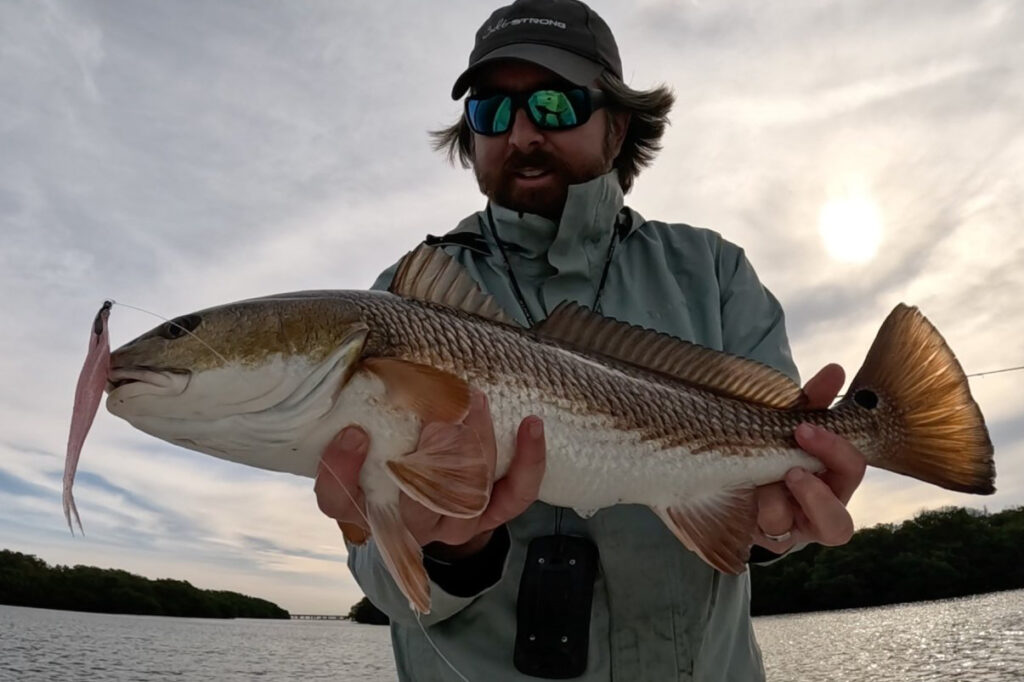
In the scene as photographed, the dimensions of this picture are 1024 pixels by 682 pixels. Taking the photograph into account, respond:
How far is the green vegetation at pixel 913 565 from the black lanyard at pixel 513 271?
7360cm

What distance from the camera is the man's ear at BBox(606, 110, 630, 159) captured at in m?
4.78

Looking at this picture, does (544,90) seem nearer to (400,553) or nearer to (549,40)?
(549,40)

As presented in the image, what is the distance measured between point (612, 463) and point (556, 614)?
75cm

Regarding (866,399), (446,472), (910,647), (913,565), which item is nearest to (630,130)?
(866,399)

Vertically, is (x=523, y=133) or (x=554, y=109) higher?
(x=554, y=109)

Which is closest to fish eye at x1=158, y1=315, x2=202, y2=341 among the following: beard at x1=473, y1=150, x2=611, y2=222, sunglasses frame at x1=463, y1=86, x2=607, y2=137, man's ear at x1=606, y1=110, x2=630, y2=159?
beard at x1=473, y1=150, x2=611, y2=222

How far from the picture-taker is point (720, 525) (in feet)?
9.87

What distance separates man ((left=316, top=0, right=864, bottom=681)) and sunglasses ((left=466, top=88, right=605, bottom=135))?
11mm

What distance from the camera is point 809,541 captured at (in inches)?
123

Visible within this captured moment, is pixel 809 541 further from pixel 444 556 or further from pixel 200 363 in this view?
pixel 200 363

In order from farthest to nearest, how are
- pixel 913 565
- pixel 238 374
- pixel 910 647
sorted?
pixel 913 565
pixel 910 647
pixel 238 374

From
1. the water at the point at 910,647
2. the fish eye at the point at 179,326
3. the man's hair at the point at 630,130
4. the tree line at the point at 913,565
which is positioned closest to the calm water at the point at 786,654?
the water at the point at 910,647

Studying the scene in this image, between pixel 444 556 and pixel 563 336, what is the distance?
39.7 inches

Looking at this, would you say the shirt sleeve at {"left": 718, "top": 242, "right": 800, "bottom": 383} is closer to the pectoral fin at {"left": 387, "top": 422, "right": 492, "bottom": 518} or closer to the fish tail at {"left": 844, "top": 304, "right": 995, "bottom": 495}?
the fish tail at {"left": 844, "top": 304, "right": 995, "bottom": 495}
